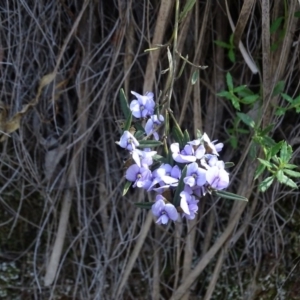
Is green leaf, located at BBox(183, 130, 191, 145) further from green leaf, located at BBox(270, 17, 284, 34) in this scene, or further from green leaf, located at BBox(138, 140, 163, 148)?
green leaf, located at BBox(270, 17, 284, 34)

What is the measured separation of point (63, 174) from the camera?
5.31ft

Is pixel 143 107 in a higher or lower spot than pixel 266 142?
higher

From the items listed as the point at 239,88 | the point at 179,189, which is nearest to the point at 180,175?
the point at 179,189

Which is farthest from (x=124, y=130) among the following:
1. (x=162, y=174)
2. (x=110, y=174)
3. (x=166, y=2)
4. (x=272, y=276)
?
(x=272, y=276)

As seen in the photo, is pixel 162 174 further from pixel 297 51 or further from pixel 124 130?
pixel 297 51

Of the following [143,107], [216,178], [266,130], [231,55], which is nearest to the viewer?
[216,178]

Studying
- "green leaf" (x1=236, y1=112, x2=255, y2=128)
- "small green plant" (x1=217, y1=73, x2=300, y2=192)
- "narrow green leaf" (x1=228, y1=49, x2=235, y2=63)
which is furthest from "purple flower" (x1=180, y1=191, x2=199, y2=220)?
"narrow green leaf" (x1=228, y1=49, x2=235, y2=63)

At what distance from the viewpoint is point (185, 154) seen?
1.13 m

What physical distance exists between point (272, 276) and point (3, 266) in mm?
589

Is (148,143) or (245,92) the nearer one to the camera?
(148,143)

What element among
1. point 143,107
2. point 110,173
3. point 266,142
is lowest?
point 110,173

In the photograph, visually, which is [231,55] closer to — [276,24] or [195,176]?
[276,24]

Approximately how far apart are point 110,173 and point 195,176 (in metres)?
0.54

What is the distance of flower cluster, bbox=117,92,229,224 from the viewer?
110 cm
